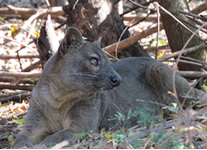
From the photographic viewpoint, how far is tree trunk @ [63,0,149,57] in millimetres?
6516

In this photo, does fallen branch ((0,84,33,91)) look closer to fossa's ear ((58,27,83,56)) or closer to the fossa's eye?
fossa's ear ((58,27,83,56))

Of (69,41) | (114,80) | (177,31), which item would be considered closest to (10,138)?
(69,41)

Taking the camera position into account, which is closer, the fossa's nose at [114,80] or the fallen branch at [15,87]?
the fossa's nose at [114,80]

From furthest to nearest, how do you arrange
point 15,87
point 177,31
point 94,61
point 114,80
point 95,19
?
1. point 15,87
2. point 95,19
3. point 177,31
4. point 94,61
5. point 114,80

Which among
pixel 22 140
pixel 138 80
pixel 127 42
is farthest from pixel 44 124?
pixel 127 42

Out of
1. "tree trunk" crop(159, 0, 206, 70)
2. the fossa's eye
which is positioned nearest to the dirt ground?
the fossa's eye

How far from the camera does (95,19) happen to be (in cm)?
657

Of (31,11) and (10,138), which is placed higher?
(31,11)

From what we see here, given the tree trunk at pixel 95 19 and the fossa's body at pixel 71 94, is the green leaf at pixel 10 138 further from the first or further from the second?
the tree trunk at pixel 95 19

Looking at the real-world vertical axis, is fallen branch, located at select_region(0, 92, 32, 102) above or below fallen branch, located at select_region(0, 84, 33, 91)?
below

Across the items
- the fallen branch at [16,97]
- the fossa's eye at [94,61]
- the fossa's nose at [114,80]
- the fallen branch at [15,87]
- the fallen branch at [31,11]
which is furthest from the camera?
the fallen branch at [31,11]

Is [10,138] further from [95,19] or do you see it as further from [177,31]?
[177,31]

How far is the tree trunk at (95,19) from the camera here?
257 inches

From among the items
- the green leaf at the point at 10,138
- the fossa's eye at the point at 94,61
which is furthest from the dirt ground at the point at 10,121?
the fossa's eye at the point at 94,61
